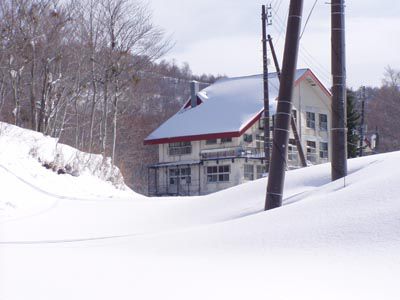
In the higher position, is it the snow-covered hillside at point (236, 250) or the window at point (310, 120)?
the window at point (310, 120)

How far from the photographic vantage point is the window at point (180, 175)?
5106cm

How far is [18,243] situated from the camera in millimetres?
12578

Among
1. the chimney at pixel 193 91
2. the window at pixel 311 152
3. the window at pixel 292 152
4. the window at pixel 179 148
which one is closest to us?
the window at pixel 292 152

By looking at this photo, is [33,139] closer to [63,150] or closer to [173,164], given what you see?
[63,150]

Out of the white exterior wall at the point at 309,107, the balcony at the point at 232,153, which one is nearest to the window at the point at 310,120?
the white exterior wall at the point at 309,107

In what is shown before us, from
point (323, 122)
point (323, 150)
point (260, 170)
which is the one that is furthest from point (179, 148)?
point (323, 122)

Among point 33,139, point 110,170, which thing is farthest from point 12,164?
point 110,170

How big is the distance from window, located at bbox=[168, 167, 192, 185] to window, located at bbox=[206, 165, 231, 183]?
1.76m

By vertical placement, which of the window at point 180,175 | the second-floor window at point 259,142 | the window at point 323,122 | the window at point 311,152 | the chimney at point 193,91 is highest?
the chimney at point 193,91

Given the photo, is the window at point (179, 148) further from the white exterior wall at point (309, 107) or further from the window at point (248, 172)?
the white exterior wall at point (309, 107)

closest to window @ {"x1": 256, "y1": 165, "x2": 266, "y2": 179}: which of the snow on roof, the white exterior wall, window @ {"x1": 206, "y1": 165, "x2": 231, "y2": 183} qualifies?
window @ {"x1": 206, "y1": 165, "x2": 231, "y2": 183}

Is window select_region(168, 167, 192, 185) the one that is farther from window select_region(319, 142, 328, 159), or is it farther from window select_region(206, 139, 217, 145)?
window select_region(319, 142, 328, 159)

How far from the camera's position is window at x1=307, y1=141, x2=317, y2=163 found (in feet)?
176

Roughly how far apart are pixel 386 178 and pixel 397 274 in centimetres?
412
